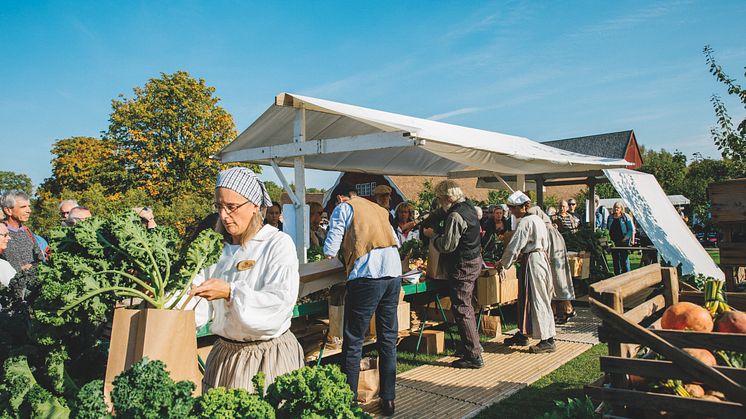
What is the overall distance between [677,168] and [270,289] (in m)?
57.0

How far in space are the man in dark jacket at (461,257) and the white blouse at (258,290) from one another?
333 cm

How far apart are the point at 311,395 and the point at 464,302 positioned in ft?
13.5

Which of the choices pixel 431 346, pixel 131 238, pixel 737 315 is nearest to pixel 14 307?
pixel 131 238

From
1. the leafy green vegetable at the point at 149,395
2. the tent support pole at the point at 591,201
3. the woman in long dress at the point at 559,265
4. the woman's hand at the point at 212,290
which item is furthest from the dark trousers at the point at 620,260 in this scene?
the leafy green vegetable at the point at 149,395

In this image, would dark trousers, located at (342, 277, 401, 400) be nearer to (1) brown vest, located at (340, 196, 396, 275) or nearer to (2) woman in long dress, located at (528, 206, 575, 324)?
(1) brown vest, located at (340, 196, 396, 275)

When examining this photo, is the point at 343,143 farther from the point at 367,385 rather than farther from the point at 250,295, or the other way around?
the point at 250,295

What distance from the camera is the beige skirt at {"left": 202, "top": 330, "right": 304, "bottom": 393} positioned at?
6.76ft

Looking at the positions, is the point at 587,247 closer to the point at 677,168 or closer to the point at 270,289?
the point at 270,289

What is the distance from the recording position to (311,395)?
139 centimetres

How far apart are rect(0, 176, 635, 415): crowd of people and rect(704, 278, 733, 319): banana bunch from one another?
2129 millimetres

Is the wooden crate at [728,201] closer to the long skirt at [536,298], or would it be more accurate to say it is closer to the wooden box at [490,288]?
the long skirt at [536,298]

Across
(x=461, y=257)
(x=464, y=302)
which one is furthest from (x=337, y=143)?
(x=464, y=302)

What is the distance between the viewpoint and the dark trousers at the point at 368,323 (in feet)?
12.8

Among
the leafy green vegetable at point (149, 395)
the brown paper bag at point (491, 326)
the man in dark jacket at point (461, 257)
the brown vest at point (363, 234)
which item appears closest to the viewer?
the leafy green vegetable at point (149, 395)
